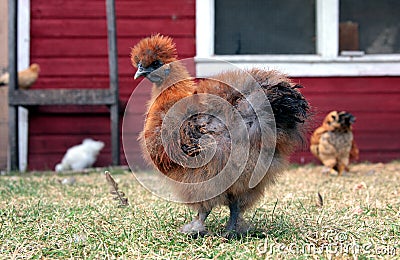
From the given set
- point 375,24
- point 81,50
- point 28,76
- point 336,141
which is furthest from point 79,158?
point 375,24

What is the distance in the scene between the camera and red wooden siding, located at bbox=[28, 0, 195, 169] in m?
6.98

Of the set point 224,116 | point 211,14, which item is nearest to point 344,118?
point 211,14

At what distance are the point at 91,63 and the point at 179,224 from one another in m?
4.31

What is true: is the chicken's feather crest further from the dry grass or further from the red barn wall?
the red barn wall

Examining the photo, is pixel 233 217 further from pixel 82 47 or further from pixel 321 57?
pixel 82 47

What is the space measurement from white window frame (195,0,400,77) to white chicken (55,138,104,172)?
1.82 meters

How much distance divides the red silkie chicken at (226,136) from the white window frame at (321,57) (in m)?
4.13

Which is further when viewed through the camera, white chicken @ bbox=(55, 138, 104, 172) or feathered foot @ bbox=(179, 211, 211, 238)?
white chicken @ bbox=(55, 138, 104, 172)

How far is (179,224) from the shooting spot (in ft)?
10.5

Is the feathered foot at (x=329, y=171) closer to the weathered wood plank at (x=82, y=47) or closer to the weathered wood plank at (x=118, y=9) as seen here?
the weathered wood plank at (x=82, y=47)

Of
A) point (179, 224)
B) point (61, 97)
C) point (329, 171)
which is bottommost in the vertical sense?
point (329, 171)

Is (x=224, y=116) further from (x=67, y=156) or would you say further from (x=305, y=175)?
(x=67, y=156)

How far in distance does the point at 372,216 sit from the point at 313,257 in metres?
1.15

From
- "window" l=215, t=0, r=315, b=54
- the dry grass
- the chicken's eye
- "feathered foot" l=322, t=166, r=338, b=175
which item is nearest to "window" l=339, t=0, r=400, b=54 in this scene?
"window" l=215, t=0, r=315, b=54
